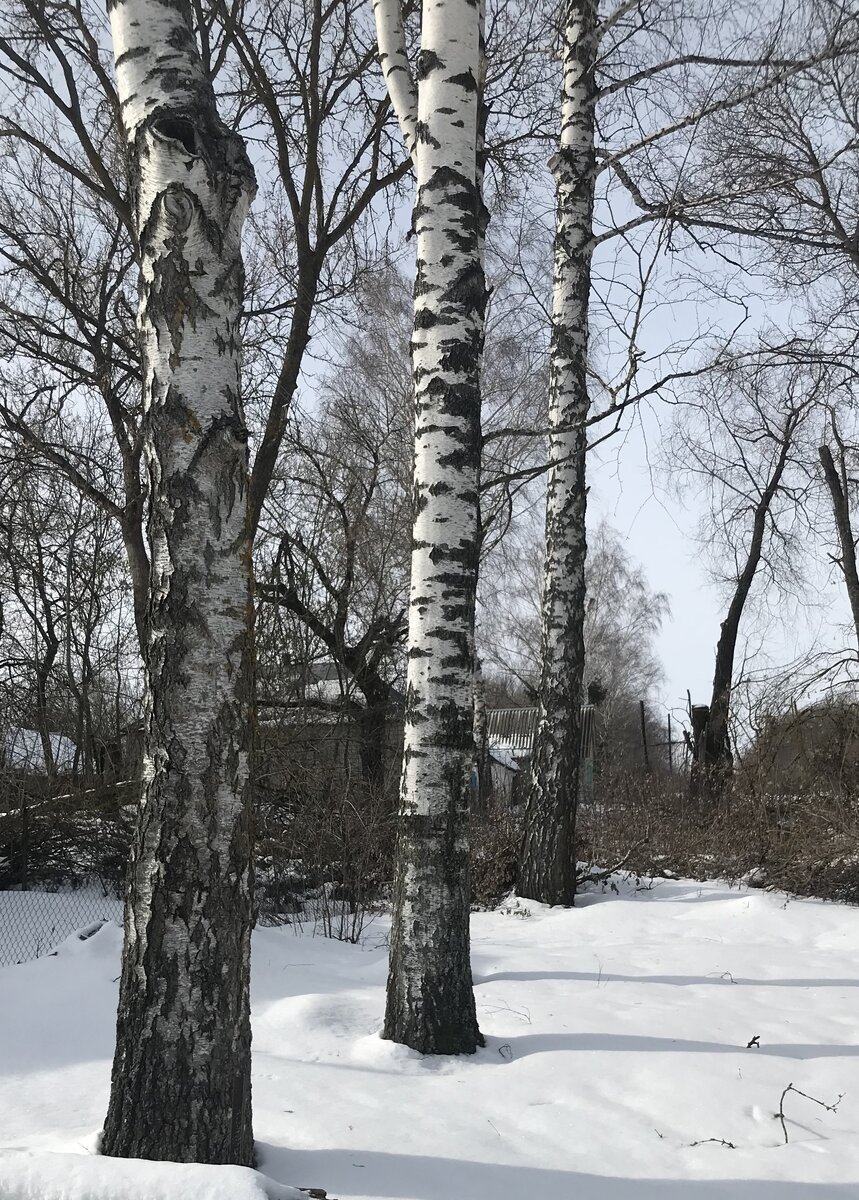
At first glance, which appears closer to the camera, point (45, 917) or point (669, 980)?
point (669, 980)

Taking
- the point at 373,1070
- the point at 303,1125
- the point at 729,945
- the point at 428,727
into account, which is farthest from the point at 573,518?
the point at 303,1125

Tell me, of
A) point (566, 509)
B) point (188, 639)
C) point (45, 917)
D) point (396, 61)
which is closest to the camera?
point (188, 639)

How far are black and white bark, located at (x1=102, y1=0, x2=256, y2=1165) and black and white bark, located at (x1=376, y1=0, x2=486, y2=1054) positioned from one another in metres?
1.29

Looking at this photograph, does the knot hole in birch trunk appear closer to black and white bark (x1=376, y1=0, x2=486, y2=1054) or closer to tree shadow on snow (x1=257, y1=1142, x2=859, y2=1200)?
black and white bark (x1=376, y1=0, x2=486, y2=1054)

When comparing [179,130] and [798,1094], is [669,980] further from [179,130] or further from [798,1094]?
[179,130]

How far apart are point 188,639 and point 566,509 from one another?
16.2ft

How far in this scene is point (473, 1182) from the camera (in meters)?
2.59

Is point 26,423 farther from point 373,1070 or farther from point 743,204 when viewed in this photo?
point 373,1070

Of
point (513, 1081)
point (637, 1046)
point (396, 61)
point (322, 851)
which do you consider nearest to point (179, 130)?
point (396, 61)

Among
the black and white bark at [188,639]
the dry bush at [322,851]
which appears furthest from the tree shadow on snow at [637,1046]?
the dry bush at [322,851]

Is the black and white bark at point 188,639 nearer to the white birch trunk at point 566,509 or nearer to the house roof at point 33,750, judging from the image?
the white birch trunk at point 566,509

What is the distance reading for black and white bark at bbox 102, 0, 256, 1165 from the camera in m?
2.48

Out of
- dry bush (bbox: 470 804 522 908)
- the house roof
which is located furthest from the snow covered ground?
the house roof

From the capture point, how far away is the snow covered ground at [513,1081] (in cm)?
260
